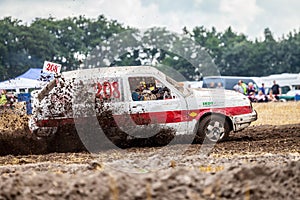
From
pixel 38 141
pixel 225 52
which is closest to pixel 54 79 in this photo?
pixel 38 141

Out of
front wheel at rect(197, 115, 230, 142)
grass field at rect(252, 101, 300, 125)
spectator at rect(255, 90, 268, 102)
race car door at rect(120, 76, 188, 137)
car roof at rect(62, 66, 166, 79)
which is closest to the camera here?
race car door at rect(120, 76, 188, 137)

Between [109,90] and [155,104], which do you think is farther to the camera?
[155,104]

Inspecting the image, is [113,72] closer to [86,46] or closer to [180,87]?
[180,87]

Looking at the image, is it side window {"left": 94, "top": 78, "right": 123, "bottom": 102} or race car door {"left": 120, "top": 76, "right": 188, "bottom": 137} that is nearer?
side window {"left": 94, "top": 78, "right": 123, "bottom": 102}

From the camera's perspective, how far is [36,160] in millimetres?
11750

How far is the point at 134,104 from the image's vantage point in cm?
1366

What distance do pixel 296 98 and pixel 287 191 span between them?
121 ft

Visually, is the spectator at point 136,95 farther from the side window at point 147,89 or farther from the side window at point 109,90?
the side window at point 109,90

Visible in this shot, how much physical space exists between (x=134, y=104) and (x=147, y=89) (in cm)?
61

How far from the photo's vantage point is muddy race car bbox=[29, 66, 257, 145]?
13477 millimetres

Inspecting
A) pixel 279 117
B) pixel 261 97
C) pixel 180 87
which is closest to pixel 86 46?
pixel 261 97

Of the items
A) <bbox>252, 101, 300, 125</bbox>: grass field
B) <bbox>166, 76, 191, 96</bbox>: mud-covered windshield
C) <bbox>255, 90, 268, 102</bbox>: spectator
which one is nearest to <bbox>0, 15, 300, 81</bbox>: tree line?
<bbox>255, 90, 268, 102</bbox>: spectator

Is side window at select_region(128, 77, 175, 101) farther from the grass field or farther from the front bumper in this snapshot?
the grass field

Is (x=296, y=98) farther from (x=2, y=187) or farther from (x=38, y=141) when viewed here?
(x=2, y=187)
